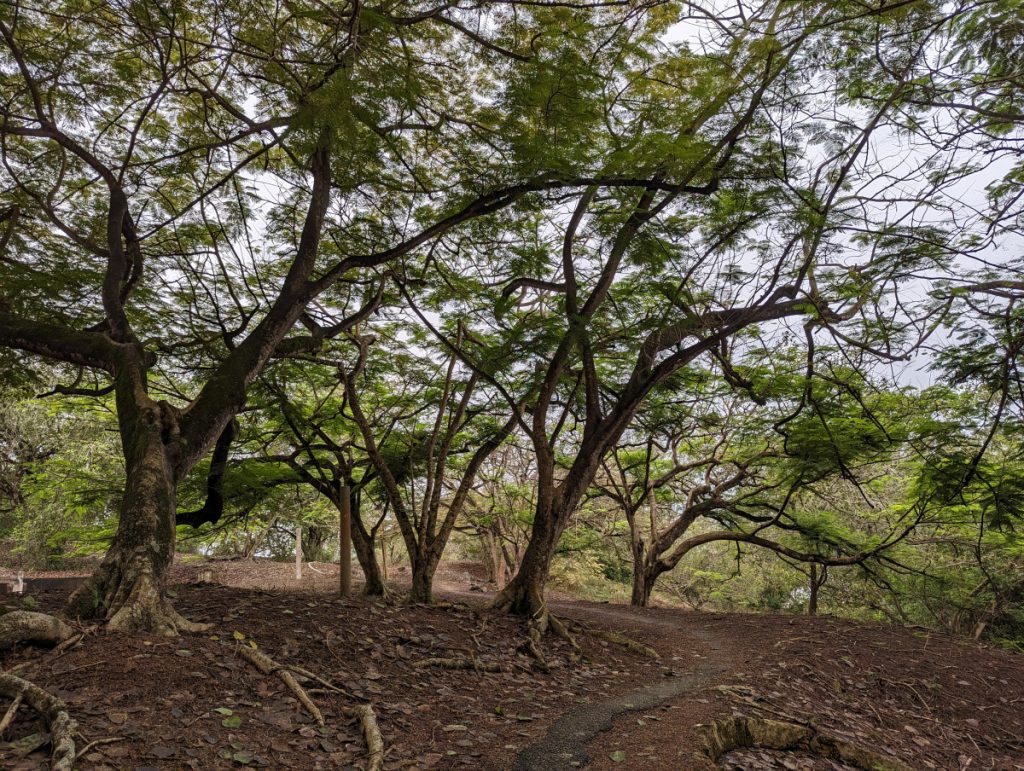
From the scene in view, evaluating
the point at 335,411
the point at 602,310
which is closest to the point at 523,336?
the point at 602,310

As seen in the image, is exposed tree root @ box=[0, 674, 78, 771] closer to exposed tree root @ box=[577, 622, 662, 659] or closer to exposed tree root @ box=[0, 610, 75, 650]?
exposed tree root @ box=[0, 610, 75, 650]

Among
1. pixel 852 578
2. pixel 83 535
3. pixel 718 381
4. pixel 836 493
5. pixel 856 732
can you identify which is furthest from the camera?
pixel 852 578

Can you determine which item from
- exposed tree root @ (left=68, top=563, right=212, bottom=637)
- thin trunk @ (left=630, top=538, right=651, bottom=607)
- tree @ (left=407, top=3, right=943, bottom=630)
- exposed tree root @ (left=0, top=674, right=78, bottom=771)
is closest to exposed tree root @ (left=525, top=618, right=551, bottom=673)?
tree @ (left=407, top=3, right=943, bottom=630)

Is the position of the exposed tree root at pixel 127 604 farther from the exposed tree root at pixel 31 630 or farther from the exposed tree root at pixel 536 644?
the exposed tree root at pixel 536 644

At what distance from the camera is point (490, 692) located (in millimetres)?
5020

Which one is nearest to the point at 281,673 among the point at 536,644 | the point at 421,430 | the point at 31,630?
the point at 31,630

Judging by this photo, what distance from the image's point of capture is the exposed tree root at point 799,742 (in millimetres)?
4430

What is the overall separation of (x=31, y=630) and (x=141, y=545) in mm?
841

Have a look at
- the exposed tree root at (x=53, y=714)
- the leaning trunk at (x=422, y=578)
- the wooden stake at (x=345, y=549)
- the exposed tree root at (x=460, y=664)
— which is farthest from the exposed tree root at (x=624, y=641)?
the exposed tree root at (x=53, y=714)

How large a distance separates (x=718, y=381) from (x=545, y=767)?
25.3ft

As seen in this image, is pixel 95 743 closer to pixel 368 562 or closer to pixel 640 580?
pixel 368 562

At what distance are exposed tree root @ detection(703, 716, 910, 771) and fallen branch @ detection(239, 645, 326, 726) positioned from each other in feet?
9.13

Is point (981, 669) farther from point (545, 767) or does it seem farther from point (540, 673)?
point (545, 767)

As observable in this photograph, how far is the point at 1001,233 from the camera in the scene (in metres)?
4.73
